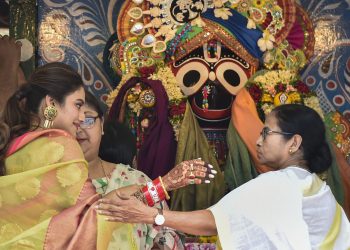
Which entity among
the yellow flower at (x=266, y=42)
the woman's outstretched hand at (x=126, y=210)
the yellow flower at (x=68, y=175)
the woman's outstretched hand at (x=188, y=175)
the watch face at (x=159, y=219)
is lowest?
the watch face at (x=159, y=219)

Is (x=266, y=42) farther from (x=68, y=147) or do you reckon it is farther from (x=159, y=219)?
(x=68, y=147)

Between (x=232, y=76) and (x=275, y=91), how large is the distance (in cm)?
33

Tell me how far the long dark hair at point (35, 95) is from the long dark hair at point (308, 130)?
0.93 metres

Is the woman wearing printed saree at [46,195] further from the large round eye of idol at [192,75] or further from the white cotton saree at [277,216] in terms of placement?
the large round eye of idol at [192,75]

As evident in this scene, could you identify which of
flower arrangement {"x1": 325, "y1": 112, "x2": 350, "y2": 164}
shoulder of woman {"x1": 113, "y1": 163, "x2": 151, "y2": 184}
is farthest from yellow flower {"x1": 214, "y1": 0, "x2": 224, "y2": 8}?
shoulder of woman {"x1": 113, "y1": 163, "x2": 151, "y2": 184}

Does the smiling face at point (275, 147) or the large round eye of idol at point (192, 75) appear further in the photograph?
the large round eye of idol at point (192, 75)

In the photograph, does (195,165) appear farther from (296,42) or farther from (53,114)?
(296,42)

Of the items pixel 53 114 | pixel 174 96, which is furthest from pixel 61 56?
pixel 53 114

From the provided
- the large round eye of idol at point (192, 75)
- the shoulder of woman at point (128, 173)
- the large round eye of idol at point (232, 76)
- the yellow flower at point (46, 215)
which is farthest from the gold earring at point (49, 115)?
the large round eye of idol at point (232, 76)

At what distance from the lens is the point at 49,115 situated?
2.38 meters

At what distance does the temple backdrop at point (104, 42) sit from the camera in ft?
14.6

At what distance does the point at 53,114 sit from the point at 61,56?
2134 millimetres

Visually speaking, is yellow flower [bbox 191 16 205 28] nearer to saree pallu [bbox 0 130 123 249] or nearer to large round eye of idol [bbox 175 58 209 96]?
large round eye of idol [bbox 175 58 209 96]

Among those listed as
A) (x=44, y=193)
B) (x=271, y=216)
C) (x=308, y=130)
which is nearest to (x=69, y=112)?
(x=44, y=193)
